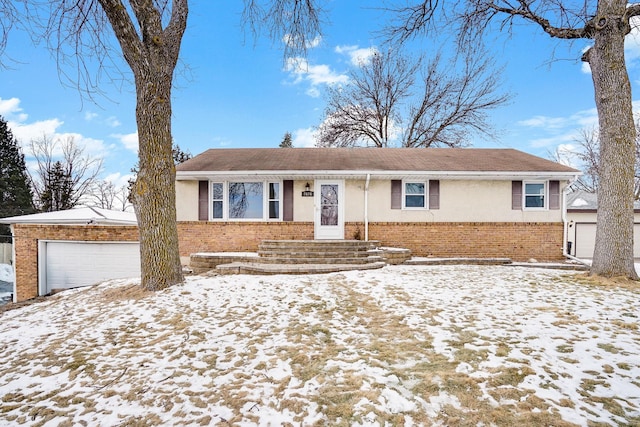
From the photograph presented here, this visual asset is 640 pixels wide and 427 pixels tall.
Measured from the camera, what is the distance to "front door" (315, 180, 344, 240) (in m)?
10.2

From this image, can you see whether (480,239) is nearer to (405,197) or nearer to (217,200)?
(405,197)

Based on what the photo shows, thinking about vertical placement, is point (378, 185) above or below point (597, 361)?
above

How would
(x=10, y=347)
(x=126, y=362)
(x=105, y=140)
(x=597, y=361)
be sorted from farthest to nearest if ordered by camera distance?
1. (x=105, y=140)
2. (x=10, y=347)
3. (x=126, y=362)
4. (x=597, y=361)

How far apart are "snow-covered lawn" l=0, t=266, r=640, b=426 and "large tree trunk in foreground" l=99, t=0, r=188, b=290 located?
2.15 ft

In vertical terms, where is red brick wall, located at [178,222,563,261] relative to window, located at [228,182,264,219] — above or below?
below

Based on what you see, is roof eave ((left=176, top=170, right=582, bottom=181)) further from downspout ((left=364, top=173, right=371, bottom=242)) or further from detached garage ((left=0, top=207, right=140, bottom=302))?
detached garage ((left=0, top=207, right=140, bottom=302))

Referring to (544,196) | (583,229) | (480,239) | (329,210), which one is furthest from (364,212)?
(583,229)

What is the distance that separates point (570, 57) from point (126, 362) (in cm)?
1094

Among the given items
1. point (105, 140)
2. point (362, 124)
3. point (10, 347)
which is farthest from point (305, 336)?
point (105, 140)

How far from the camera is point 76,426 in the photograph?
7.27 ft

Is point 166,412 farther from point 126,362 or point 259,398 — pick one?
point 126,362

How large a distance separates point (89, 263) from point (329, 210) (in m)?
8.48

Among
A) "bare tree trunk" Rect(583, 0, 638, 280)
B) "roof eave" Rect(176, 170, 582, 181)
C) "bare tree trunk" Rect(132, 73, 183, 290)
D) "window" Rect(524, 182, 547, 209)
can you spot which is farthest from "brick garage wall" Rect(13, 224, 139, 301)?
"window" Rect(524, 182, 547, 209)

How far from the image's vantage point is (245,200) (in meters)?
10.3
